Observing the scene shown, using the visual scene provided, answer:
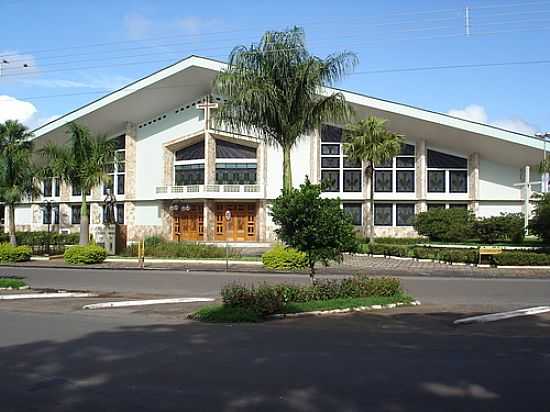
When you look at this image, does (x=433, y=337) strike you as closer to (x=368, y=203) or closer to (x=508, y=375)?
(x=508, y=375)

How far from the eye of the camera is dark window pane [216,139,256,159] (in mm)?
48719

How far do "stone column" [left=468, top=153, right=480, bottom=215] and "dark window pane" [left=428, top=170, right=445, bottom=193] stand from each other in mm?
1938

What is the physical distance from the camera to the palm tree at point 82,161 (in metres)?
36.1

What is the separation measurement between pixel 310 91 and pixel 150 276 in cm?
1041

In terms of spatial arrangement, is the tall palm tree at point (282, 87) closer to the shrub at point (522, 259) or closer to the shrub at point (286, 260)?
the shrub at point (286, 260)

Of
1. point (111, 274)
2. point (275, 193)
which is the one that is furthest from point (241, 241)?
point (111, 274)

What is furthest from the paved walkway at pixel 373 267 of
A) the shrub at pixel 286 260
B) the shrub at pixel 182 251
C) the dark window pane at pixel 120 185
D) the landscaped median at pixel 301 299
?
the dark window pane at pixel 120 185

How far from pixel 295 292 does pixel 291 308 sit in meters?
1.31

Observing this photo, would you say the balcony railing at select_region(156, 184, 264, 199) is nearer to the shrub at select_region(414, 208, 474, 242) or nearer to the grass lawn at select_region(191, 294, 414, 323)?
the shrub at select_region(414, 208, 474, 242)

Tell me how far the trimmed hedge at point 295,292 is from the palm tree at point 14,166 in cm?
2704

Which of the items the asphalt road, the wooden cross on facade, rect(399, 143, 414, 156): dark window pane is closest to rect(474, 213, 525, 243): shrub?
rect(399, 143, 414, 156): dark window pane

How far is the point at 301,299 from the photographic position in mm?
15633

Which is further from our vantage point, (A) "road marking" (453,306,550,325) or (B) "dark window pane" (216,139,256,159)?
(B) "dark window pane" (216,139,256,159)

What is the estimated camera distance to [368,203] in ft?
158
